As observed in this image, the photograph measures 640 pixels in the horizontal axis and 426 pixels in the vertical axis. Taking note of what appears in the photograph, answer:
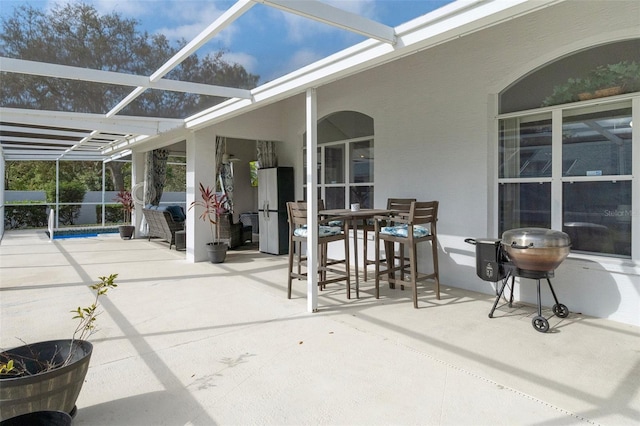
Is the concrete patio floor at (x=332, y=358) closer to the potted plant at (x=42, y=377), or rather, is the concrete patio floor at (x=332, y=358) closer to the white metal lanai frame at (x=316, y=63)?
the potted plant at (x=42, y=377)

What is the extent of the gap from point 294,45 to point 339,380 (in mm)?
2853

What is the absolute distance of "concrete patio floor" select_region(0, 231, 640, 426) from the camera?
2215 mm

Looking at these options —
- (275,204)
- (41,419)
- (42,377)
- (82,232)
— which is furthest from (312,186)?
(82,232)

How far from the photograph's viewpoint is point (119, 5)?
2.83m

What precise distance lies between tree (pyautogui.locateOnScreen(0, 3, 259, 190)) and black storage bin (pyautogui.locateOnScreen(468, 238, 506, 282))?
313 cm

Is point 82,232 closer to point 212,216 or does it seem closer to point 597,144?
point 212,216

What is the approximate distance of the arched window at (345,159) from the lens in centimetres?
638

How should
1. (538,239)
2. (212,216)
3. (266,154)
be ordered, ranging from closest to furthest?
(538,239) → (212,216) → (266,154)

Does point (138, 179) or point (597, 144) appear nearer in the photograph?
A: point (597, 144)

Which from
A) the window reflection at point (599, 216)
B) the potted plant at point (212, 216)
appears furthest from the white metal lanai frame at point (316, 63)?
A: the window reflection at point (599, 216)

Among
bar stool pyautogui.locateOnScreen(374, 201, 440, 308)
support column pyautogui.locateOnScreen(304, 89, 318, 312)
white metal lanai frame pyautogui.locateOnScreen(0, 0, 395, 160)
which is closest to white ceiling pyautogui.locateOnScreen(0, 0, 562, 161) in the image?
white metal lanai frame pyautogui.locateOnScreen(0, 0, 395, 160)

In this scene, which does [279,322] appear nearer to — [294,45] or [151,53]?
[294,45]

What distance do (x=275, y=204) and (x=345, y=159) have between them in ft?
5.88

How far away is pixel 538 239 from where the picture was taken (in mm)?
3361
